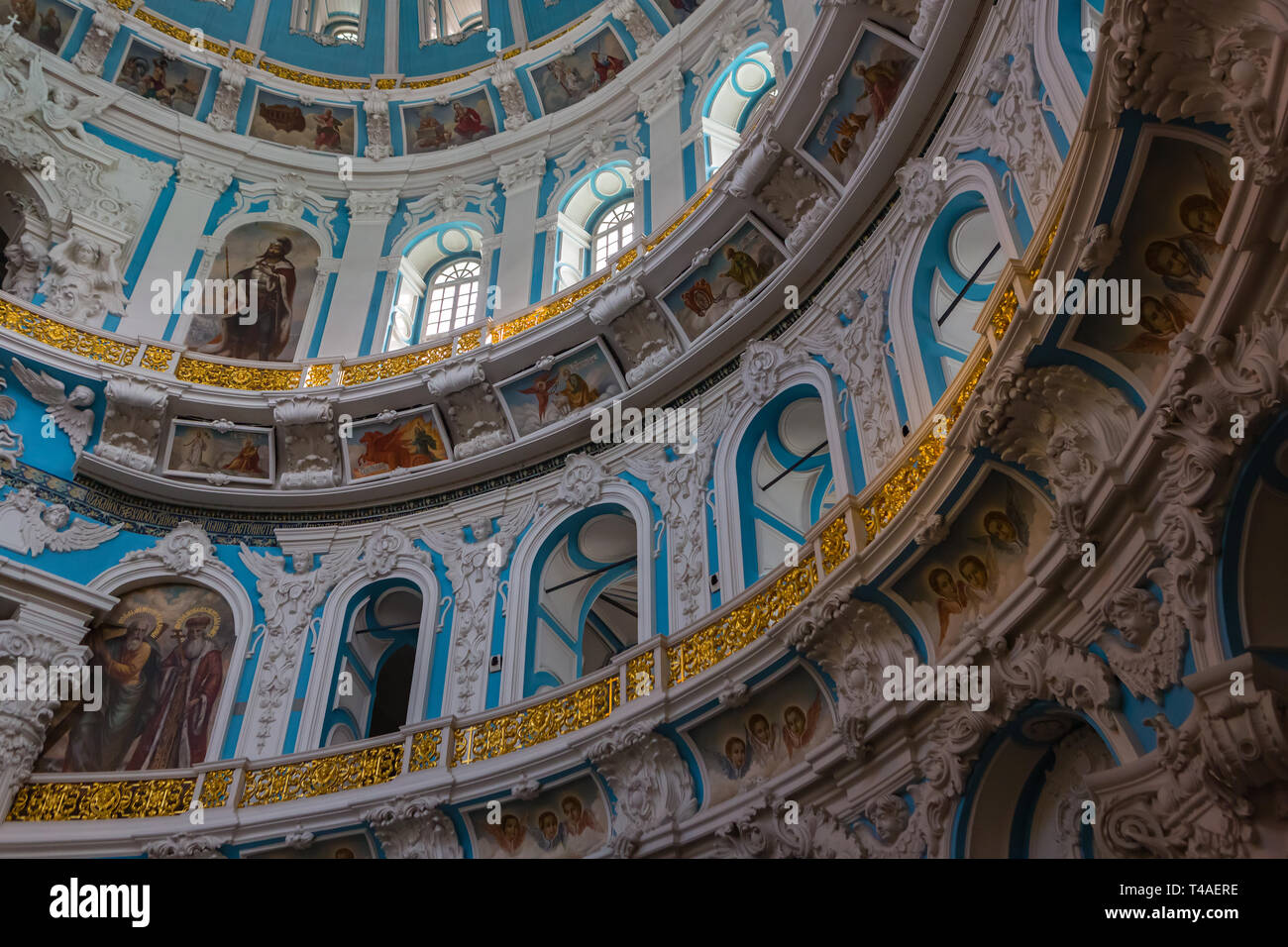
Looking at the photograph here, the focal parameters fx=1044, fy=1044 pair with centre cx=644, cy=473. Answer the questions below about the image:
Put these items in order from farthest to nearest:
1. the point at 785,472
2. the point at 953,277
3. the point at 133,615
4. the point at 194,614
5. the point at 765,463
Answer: the point at 194,614, the point at 133,615, the point at 765,463, the point at 785,472, the point at 953,277

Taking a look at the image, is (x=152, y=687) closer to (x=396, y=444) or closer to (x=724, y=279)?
(x=396, y=444)

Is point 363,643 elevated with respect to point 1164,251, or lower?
elevated

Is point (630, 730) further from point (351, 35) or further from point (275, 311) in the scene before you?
point (351, 35)

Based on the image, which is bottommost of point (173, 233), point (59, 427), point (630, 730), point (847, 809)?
point (847, 809)

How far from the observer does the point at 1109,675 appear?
20.7ft

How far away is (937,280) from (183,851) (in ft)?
33.5

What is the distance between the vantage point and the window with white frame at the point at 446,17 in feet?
72.3

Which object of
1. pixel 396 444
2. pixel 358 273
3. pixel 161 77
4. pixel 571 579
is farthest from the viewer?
pixel 161 77

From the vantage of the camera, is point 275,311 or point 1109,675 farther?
point 275,311

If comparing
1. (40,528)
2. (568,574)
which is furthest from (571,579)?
(40,528)

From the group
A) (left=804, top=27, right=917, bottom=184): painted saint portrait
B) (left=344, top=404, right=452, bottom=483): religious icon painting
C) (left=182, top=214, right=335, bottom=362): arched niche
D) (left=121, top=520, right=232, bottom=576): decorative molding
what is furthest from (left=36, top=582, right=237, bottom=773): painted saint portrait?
(left=804, top=27, right=917, bottom=184): painted saint portrait

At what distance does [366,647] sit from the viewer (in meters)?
15.0

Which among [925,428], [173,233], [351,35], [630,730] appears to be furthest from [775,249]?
[351,35]

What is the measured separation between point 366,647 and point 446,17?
14269 millimetres
